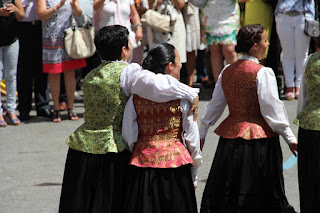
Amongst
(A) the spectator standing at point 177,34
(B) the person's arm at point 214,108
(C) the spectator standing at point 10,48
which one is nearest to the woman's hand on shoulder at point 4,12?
(C) the spectator standing at point 10,48

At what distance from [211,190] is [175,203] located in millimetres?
660

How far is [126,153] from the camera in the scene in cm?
407

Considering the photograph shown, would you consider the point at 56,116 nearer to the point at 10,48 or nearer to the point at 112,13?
the point at 10,48

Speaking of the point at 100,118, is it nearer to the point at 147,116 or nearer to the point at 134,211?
the point at 147,116

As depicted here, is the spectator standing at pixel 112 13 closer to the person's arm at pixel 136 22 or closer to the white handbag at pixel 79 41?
the person's arm at pixel 136 22

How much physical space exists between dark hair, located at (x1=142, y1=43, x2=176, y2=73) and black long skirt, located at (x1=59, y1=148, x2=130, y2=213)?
1.92ft

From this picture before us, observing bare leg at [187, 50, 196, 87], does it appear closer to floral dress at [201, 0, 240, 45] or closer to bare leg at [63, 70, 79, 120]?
floral dress at [201, 0, 240, 45]

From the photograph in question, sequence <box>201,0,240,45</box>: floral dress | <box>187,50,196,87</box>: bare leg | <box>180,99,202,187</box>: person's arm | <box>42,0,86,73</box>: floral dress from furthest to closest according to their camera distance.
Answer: <box>187,50,196,87</box>: bare leg → <box>201,0,240,45</box>: floral dress → <box>42,0,86,73</box>: floral dress → <box>180,99,202,187</box>: person's arm

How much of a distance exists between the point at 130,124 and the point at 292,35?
5.06m

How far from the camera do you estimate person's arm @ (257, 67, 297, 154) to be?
4.27 metres

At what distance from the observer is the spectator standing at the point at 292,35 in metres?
8.25

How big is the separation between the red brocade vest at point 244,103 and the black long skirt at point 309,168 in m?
0.22

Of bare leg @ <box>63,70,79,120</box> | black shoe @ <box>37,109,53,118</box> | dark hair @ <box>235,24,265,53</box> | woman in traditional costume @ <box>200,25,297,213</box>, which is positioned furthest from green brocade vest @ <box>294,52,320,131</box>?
black shoe @ <box>37,109,53,118</box>

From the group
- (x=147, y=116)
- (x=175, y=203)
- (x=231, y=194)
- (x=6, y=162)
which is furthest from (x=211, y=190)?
(x=6, y=162)
